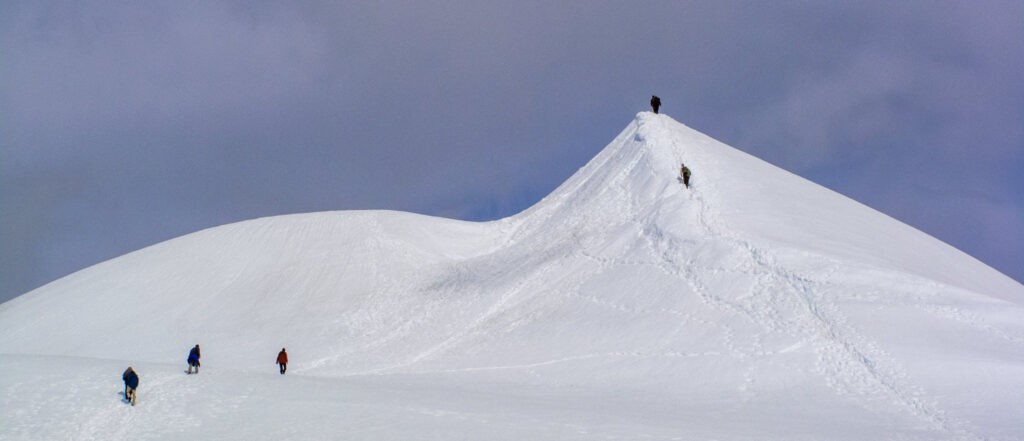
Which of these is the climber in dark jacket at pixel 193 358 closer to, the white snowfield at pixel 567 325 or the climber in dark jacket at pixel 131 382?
the white snowfield at pixel 567 325

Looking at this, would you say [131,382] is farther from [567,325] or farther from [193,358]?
[567,325]

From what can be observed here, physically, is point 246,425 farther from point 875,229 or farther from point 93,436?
point 875,229

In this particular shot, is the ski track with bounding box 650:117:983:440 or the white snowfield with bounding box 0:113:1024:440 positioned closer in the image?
the white snowfield with bounding box 0:113:1024:440

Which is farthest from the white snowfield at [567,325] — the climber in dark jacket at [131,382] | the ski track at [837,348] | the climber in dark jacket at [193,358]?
the climber in dark jacket at [193,358]

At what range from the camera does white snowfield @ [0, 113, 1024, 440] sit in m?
20.4

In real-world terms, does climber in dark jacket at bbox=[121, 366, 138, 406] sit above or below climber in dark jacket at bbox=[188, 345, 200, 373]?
below

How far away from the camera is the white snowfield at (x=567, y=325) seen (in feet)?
66.9

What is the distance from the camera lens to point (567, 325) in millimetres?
32219

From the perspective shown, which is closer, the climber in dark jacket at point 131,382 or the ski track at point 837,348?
the ski track at point 837,348

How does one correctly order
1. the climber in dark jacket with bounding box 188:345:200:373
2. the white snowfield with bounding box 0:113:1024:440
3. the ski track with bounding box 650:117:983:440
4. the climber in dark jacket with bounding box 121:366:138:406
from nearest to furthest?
the white snowfield with bounding box 0:113:1024:440 → the ski track with bounding box 650:117:983:440 → the climber in dark jacket with bounding box 121:366:138:406 → the climber in dark jacket with bounding box 188:345:200:373

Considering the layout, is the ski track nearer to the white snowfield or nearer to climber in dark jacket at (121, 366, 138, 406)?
the white snowfield

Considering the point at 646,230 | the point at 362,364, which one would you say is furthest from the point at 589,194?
→ the point at 362,364

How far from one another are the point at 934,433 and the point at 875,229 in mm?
25930

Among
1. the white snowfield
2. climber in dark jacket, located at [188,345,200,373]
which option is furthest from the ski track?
climber in dark jacket, located at [188,345,200,373]
